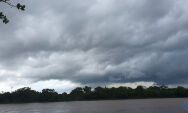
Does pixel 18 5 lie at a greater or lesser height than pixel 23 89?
lesser

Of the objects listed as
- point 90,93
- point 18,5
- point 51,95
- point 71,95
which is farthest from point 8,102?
point 18,5

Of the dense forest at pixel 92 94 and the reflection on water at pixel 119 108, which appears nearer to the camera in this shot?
the reflection on water at pixel 119 108

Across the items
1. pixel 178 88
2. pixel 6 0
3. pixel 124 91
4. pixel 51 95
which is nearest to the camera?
pixel 6 0

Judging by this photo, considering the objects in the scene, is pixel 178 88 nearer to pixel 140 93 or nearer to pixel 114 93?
pixel 140 93

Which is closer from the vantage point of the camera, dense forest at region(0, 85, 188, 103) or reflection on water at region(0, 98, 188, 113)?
reflection on water at region(0, 98, 188, 113)

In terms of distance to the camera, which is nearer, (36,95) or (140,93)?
(140,93)

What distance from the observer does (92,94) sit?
130 m

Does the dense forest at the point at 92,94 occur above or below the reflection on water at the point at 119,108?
above

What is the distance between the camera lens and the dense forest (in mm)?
117000

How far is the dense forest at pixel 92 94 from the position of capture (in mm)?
117000

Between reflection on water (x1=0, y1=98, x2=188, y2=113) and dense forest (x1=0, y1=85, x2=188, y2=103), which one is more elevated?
dense forest (x1=0, y1=85, x2=188, y2=103)

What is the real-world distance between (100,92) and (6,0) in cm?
12410

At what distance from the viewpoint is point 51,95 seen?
138m

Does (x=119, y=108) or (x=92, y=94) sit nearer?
(x=119, y=108)
